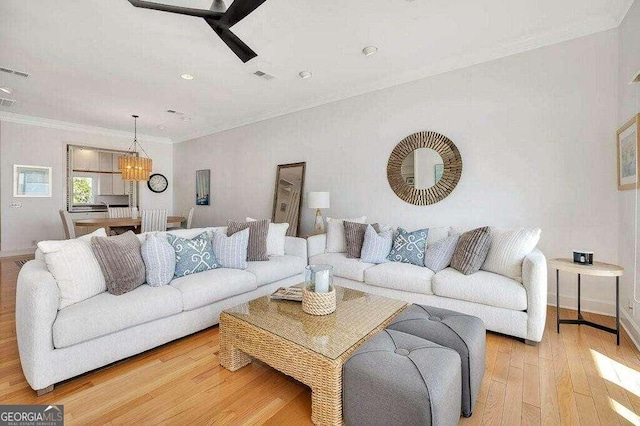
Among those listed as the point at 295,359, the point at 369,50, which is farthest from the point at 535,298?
the point at 369,50

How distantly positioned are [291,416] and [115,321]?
4.32ft

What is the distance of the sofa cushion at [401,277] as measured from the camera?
8.98 feet

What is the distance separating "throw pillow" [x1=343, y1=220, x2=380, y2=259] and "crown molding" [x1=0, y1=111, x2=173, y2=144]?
249 inches

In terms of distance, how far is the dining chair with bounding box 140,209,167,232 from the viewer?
16.1ft

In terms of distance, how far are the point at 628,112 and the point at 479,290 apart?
6.32ft

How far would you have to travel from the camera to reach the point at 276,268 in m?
3.11

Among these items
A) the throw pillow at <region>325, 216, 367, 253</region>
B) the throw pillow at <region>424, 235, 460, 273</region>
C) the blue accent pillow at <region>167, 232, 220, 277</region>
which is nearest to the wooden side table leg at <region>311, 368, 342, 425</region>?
the blue accent pillow at <region>167, 232, 220, 277</region>

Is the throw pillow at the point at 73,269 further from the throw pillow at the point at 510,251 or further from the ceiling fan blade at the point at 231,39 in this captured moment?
the throw pillow at the point at 510,251

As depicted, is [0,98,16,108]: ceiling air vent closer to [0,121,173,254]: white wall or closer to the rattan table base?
[0,121,173,254]: white wall

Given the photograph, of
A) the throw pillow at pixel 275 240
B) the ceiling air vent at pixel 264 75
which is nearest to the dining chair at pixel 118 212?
the throw pillow at pixel 275 240

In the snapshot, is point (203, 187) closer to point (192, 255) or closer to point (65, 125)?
point (65, 125)

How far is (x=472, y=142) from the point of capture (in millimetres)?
3352

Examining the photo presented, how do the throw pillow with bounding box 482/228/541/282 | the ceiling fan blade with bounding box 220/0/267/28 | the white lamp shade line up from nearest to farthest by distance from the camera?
the ceiling fan blade with bounding box 220/0/267/28, the throw pillow with bounding box 482/228/541/282, the white lamp shade

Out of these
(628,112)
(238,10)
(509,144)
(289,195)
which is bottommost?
(289,195)
